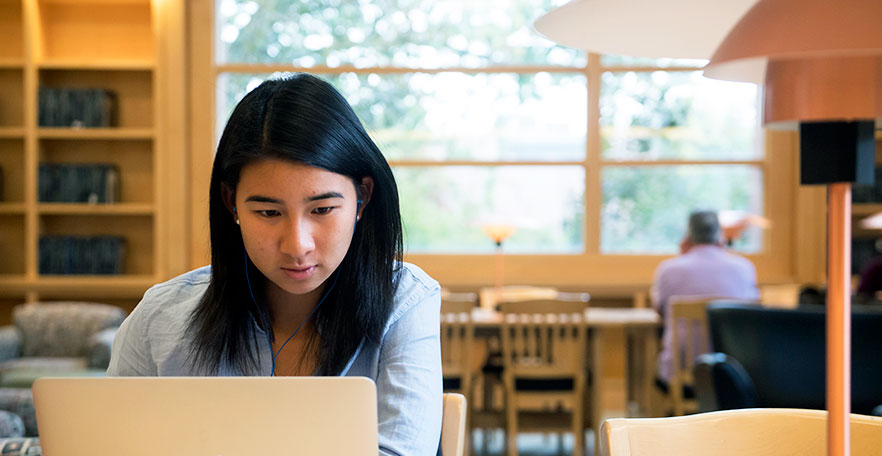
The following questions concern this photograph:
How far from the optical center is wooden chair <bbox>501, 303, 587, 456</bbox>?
14.8 ft

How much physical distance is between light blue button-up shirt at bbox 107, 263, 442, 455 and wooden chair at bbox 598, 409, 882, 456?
304 mm

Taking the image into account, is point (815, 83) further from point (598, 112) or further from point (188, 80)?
point (188, 80)

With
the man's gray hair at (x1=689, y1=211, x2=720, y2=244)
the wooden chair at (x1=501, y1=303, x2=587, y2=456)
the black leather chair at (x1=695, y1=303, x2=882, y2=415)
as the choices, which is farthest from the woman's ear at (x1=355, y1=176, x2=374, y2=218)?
the man's gray hair at (x1=689, y1=211, x2=720, y2=244)

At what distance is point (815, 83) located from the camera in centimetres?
73

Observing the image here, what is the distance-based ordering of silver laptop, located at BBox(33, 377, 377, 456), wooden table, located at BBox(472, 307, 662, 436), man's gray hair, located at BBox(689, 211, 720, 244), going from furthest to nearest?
1. man's gray hair, located at BBox(689, 211, 720, 244)
2. wooden table, located at BBox(472, 307, 662, 436)
3. silver laptop, located at BBox(33, 377, 377, 456)

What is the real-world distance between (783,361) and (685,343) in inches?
56.1

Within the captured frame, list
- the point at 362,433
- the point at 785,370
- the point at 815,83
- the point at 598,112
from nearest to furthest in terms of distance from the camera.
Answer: the point at 815,83
the point at 362,433
the point at 785,370
the point at 598,112

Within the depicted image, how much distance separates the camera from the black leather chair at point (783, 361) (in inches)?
121

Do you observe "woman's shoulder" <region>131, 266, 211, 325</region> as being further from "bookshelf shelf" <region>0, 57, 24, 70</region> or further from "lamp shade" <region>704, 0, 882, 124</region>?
"bookshelf shelf" <region>0, 57, 24, 70</region>

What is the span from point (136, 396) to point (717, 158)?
6.13 meters

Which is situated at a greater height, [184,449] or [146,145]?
[146,145]

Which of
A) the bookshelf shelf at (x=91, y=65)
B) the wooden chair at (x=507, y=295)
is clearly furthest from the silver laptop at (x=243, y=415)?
the bookshelf shelf at (x=91, y=65)

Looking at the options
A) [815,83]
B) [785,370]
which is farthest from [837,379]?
[785,370]

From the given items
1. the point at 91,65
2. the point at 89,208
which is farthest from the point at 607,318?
the point at 91,65
